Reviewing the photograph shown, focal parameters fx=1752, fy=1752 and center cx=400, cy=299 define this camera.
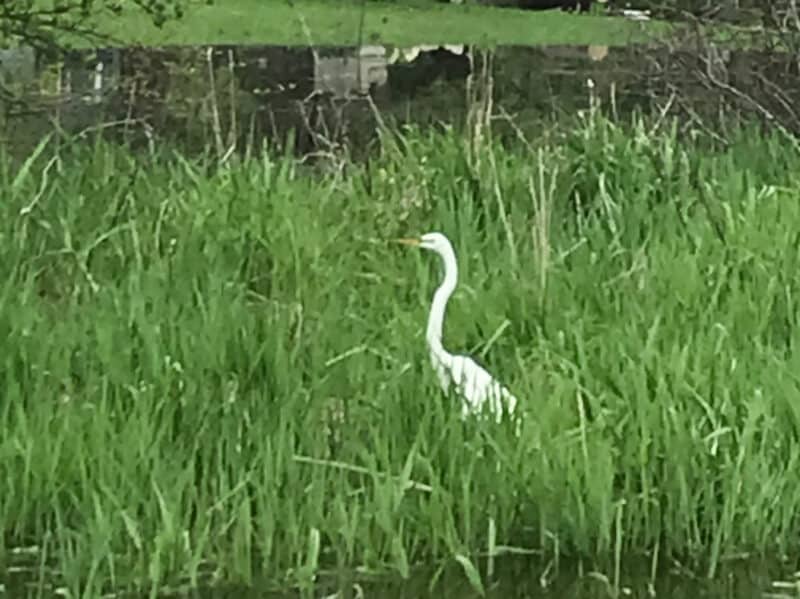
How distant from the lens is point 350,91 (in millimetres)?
12898

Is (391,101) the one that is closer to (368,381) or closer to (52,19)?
(52,19)

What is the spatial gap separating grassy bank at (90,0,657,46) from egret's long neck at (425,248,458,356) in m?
12.3

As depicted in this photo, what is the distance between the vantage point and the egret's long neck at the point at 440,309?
429 cm

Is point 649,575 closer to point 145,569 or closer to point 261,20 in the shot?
point 145,569

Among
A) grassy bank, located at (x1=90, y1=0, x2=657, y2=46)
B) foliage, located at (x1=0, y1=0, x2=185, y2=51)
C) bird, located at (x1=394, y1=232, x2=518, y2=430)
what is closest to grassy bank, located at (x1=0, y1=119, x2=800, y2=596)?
bird, located at (x1=394, y1=232, x2=518, y2=430)

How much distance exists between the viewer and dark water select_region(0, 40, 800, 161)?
7.73 m

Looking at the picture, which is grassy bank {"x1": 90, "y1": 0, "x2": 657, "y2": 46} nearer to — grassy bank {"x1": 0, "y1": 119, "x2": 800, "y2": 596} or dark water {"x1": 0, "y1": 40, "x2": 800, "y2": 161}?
dark water {"x1": 0, "y1": 40, "x2": 800, "y2": 161}

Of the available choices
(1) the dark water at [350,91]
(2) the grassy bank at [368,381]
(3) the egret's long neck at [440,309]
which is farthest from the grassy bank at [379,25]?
(3) the egret's long neck at [440,309]

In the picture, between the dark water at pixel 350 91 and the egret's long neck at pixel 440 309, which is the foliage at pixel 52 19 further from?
the egret's long neck at pixel 440 309

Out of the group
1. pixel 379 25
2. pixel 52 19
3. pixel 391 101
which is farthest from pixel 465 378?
pixel 379 25

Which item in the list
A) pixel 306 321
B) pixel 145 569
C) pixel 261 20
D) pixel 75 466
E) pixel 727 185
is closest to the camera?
pixel 145 569

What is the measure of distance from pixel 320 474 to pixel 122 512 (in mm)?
442

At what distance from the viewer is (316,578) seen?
11.3ft

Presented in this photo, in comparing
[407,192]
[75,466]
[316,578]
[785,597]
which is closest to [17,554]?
[75,466]
